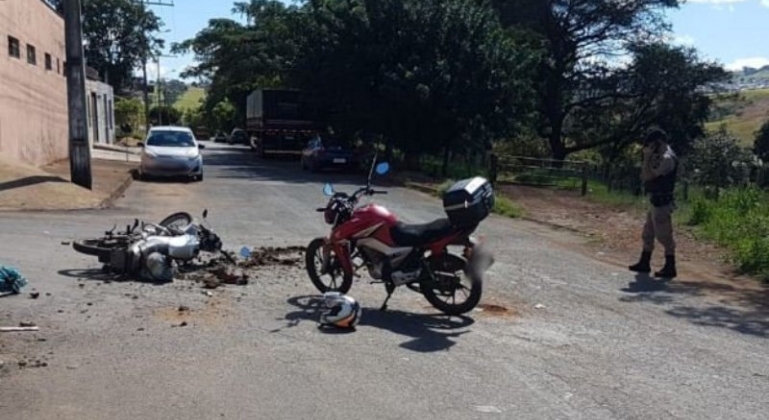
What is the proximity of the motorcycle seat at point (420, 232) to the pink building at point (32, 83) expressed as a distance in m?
15.9

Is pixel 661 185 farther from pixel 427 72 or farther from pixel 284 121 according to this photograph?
pixel 284 121

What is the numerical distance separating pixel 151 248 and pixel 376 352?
11.3 feet

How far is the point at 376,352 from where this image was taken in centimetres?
649

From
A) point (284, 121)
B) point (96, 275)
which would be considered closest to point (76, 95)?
point (96, 275)

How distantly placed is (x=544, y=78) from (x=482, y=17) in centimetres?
1581

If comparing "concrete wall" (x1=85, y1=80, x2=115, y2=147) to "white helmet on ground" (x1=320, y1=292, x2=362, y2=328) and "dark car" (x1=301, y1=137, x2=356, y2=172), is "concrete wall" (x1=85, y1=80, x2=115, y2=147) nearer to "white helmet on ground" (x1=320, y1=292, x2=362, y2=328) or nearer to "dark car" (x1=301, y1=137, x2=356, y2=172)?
"dark car" (x1=301, y1=137, x2=356, y2=172)

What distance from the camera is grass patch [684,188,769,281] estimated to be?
11.1 metres

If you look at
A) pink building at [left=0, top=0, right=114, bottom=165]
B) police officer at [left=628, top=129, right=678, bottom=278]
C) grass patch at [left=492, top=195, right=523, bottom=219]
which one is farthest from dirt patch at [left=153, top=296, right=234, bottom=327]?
pink building at [left=0, top=0, right=114, bottom=165]

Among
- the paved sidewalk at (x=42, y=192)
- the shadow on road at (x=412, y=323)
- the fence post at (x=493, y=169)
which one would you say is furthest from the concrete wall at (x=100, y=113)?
the shadow on road at (x=412, y=323)

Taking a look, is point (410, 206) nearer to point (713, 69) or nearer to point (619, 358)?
point (619, 358)

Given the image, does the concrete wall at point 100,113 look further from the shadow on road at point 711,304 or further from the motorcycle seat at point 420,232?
the motorcycle seat at point 420,232

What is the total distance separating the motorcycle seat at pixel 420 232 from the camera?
303 inches

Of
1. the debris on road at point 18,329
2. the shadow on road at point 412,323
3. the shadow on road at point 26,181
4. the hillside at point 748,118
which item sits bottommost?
the shadow on road at point 412,323

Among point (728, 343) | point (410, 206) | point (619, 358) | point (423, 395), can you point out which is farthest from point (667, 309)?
point (410, 206)
